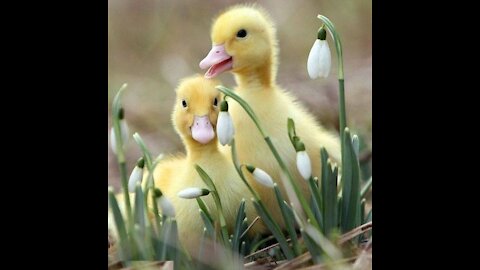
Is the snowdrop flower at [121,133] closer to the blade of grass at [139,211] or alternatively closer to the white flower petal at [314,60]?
the blade of grass at [139,211]

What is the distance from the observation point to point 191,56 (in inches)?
106

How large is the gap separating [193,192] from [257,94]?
314 millimetres

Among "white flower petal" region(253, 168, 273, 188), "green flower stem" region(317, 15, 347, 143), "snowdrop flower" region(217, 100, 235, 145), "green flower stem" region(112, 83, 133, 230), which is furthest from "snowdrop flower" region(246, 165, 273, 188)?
"green flower stem" region(112, 83, 133, 230)

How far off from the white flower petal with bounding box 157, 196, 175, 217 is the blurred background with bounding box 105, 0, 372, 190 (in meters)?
0.14

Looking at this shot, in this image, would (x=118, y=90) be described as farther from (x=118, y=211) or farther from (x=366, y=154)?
(x=366, y=154)

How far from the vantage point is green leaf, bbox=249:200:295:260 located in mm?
2604

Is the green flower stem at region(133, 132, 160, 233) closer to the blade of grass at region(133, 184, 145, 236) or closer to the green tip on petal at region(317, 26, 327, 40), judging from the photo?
the blade of grass at region(133, 184, 145, 236)

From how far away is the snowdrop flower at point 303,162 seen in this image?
258 centimetres

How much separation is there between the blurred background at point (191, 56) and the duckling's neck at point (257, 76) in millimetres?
23

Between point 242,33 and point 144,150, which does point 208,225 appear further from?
point 242,33

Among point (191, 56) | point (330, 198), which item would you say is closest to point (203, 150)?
point (191, 56)

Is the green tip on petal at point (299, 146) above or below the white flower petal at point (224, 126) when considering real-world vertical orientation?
below

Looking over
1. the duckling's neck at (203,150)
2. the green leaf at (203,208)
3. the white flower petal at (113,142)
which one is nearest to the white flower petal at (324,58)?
the duckling's neck at (203,150)

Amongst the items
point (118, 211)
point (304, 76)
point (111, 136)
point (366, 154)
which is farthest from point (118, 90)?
point (366, 154)
